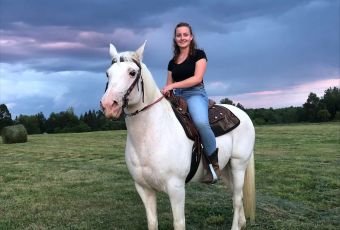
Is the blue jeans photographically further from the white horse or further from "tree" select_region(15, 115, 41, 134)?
"tree" select_region(15, 115, 41, 134)

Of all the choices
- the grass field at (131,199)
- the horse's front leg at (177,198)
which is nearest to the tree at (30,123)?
the grass field at (131,199)

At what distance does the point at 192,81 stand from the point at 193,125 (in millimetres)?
476

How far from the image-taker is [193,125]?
486 centimetres

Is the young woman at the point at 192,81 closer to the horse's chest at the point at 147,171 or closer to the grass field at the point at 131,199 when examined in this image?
the horse's chest at the point at 147,171

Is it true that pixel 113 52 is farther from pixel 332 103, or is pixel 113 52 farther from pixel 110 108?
pixel 332 103

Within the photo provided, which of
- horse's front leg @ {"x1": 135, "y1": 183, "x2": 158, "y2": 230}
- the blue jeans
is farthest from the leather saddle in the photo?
horse's front leg @ {"x1": 135, "y1": 183, "x2": 158, "y2": 230}

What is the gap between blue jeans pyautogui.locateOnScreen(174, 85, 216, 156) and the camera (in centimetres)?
484

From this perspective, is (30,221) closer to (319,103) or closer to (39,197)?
(39,197)

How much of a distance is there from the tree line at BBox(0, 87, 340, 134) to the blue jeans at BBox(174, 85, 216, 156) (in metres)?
23.2

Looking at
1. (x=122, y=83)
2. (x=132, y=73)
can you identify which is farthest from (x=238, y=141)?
(x=122, y=83)

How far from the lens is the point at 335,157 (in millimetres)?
14938

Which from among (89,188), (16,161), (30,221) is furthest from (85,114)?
(30,221)

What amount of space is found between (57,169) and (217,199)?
6004 millimetres

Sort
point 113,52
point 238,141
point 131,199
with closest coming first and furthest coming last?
point 113,52
point 238,141
point 131,199
